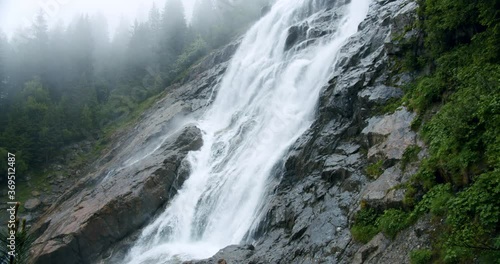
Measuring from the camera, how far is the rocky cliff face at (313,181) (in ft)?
47.1

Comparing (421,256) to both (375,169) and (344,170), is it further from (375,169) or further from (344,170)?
(344,170)

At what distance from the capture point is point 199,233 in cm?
2245

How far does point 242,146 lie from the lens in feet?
87.5

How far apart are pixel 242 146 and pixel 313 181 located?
9.30 metres

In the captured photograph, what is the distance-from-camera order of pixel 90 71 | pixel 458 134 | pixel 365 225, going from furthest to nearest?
pixel 90 71 → pixel 365 225 → pixel 458 134

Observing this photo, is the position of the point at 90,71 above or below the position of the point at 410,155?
above

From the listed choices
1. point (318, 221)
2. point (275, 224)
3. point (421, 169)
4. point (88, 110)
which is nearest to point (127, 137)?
point (88, 110)

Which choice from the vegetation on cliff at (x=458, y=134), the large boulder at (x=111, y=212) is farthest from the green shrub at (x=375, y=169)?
the large boulder at (x=111, y=212)

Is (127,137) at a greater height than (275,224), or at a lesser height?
greater

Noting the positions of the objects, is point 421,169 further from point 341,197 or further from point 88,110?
point 88,110

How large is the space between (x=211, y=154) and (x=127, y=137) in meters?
16.5

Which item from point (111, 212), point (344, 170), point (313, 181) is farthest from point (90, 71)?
point (344, 170)

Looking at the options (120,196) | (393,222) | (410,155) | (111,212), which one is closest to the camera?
(393,222)

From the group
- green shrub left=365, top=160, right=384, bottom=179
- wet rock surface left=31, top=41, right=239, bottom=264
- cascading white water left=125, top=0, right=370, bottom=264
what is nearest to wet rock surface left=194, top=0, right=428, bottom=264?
green shrub left=365, top=160, right=384, bottom=179
